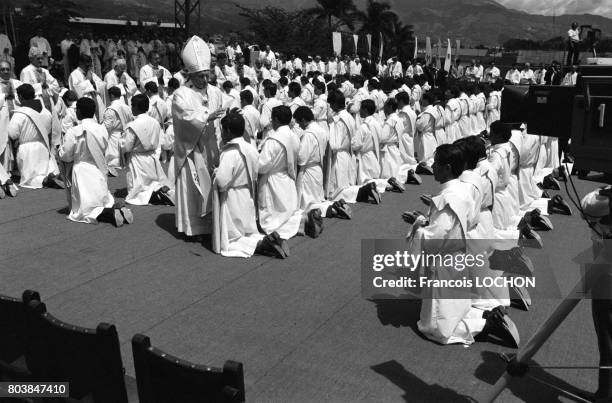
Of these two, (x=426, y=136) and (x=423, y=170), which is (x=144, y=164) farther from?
(x=426, y=136)

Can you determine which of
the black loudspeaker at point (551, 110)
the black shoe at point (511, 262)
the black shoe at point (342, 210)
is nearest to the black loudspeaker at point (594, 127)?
the black loudspeaker at point (551, 110)

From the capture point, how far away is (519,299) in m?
5.32

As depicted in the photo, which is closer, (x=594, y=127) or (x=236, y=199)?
(x=594, y=127)

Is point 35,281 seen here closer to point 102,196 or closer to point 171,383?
point 102,196

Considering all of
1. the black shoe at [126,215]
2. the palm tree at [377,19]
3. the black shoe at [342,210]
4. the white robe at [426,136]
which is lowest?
the black shoe at [342,210]

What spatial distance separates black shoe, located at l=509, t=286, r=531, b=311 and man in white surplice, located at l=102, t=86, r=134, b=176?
6.74 meters

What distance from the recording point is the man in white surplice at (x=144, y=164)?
820cm

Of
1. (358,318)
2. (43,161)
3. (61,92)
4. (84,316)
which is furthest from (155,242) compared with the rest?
(61,92)

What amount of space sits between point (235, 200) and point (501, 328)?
331cm

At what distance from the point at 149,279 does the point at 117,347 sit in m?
3.31

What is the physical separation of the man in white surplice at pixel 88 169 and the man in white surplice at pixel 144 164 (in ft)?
2.48

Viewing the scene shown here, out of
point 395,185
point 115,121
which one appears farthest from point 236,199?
point 115,121

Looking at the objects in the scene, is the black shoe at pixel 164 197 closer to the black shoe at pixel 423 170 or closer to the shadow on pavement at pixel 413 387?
the black shoe at pixel 423 170

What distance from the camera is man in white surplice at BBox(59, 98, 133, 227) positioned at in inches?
287
